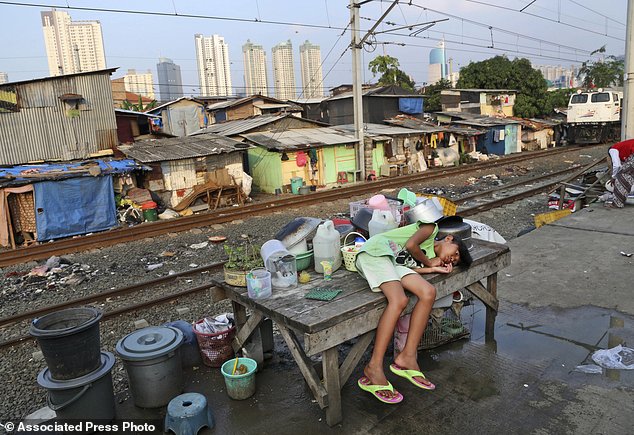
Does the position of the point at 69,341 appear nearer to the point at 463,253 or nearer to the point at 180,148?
the point at 463,253

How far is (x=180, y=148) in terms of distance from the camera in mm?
18016

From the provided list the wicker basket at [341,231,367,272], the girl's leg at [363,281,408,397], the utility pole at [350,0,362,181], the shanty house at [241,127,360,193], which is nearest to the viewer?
the girl's leg at [363,281,408,397]

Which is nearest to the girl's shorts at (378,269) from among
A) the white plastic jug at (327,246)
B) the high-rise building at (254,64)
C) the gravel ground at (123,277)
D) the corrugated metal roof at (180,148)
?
the white plastic jug at (327,246)

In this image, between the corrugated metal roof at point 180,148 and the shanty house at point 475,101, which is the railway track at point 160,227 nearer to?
the corrugated metal roof at point 180,148

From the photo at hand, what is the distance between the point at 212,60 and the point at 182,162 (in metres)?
40.4

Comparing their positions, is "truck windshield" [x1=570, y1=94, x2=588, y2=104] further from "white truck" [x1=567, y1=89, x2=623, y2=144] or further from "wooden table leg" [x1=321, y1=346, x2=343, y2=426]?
"wooden table leg" [x1=321, y1=346, x2=343, y2=426]

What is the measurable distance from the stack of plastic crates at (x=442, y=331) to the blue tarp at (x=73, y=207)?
41.2 feet

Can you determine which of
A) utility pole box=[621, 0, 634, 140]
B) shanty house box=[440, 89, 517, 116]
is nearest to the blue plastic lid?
utility pole box=[621, 0, 634, 140]

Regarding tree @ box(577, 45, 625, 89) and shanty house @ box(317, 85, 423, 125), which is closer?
shanty house @ box(317, 85, 423, 125)

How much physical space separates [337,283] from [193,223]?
10141mm

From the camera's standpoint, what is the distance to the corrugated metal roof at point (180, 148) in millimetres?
16625

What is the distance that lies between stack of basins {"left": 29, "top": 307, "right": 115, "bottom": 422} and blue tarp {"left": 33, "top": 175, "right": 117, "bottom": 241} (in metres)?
11.4

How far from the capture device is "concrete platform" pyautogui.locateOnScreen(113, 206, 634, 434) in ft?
11.5

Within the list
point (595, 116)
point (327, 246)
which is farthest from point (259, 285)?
point (595, 116)
